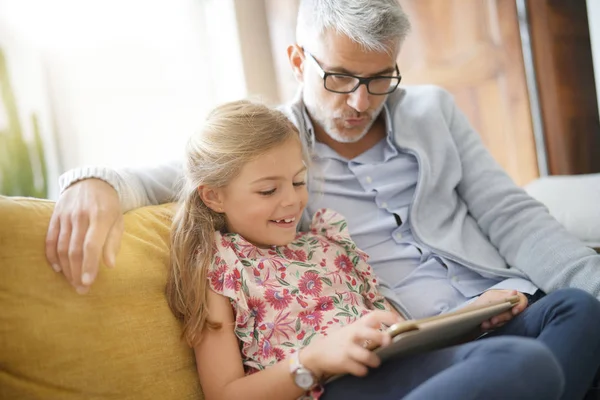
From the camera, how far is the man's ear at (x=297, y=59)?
1.68 m

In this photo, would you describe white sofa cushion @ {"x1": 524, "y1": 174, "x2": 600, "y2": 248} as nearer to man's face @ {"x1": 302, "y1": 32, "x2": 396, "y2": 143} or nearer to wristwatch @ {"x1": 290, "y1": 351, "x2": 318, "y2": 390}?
man's face @ {"x1": 302, "y1": 32, "x2": 396, "y2": 143}

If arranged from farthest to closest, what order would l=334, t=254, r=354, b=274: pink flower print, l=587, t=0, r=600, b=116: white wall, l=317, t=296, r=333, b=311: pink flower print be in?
l=587, t=0, r=600, b=116: white wall, l=334, t=254, r=354, b=274: pink flower print, l=317, t=296, r=333, b=311: pink flower print

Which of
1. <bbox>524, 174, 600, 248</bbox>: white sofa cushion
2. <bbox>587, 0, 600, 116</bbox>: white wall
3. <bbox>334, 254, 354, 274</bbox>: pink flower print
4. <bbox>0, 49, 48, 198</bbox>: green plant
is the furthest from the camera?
<bbox>0, 49, 48, 198</bbox>: green plant

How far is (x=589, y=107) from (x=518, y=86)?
11.6 inches

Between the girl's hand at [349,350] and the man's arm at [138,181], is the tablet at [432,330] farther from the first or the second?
the man's arm at [138,181]

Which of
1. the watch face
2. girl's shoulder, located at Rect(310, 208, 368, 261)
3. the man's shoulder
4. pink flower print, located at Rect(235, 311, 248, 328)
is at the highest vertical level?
Result: the man's shoulder

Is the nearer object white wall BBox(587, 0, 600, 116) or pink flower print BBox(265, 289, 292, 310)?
pink flower print BBox(265, 289, 292, 310)

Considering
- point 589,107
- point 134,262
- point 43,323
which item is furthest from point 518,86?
point 43,323

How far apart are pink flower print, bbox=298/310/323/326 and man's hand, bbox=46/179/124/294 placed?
0.37m

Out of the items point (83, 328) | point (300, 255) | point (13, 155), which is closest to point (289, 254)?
point (300, 255)

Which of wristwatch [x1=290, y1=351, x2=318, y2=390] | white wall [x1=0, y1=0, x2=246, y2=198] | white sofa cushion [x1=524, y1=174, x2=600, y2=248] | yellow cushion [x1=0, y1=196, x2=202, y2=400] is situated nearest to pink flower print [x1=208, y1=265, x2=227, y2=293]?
yellow cushion [x1=0, y1=196, x2=202, y2=400]

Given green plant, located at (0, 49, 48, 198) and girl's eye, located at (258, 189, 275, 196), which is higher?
green plant, located at (0, 49, 48, 198)

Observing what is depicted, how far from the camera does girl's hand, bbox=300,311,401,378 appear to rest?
3.22ft

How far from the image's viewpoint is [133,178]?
142 cm
